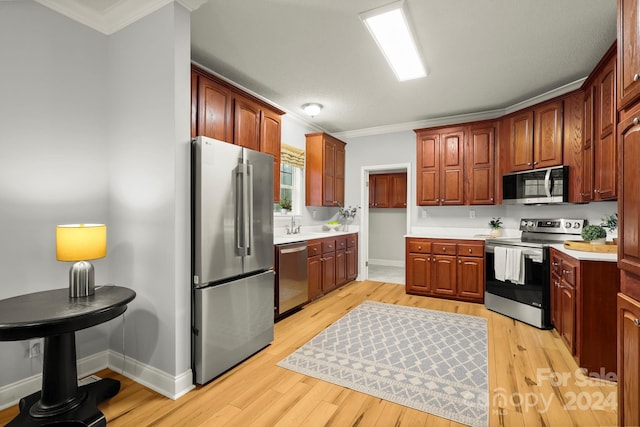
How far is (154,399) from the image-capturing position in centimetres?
203

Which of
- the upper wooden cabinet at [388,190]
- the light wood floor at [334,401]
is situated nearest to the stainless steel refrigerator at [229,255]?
the light wood floor at [334,401]

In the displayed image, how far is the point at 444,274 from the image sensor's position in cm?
434

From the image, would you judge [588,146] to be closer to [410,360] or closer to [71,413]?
[410,360]

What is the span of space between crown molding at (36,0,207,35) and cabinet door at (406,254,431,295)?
396 cm

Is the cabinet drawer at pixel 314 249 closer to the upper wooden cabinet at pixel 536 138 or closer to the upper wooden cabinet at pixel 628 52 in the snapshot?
the upper wooden cabinet at pixel 536 138

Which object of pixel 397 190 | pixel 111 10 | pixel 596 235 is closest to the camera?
pixel 111 10

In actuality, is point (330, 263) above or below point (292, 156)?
below

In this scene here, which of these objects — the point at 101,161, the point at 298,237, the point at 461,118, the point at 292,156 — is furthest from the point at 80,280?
the point at 461,118

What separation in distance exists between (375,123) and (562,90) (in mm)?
2477

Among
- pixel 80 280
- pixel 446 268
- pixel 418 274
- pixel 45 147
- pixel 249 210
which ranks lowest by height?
pixel 418 274

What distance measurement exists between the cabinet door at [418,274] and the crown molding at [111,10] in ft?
13.0

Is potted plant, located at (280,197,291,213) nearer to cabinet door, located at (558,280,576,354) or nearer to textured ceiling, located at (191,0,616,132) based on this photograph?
textured ceiling, located at (191,0,616,132)

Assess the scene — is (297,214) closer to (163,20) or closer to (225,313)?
(225,313)

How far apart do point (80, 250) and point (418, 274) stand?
4038 millimetres
